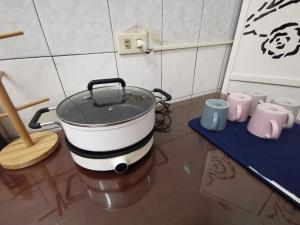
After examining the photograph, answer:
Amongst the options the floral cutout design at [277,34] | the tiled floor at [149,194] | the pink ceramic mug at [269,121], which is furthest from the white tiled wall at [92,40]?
the pink ceramic mug at [269,121]

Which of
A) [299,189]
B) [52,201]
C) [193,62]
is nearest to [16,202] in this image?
[52,201]

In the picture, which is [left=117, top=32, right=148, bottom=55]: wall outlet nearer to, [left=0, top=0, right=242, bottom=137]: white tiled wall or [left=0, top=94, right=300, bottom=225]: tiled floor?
[left=0, top=0, right=242, bottom=137]: white tiled wall

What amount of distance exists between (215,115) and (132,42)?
0.43 m

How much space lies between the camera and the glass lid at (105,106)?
1.36 feet

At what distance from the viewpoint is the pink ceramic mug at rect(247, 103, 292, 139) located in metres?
0.51

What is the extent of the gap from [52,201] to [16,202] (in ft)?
0.30

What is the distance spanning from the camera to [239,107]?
2.02ft

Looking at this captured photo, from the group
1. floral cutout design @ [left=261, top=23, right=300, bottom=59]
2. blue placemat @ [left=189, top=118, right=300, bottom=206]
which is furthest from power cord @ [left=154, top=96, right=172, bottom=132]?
floral cutout design @ [left=261, top=23, right=300, bottom=59]

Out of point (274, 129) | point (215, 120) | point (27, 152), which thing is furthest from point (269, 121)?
point (27, 152)

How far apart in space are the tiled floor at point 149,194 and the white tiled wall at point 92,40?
0.93 ft

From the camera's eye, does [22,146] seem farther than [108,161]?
Yes

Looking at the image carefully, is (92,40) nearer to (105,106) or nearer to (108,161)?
(105,106)

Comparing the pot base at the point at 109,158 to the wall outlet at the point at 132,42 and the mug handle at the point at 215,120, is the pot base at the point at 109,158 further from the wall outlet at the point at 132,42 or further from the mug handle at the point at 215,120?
the wall outlet at the point at 132,42

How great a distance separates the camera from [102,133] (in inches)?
15.3
